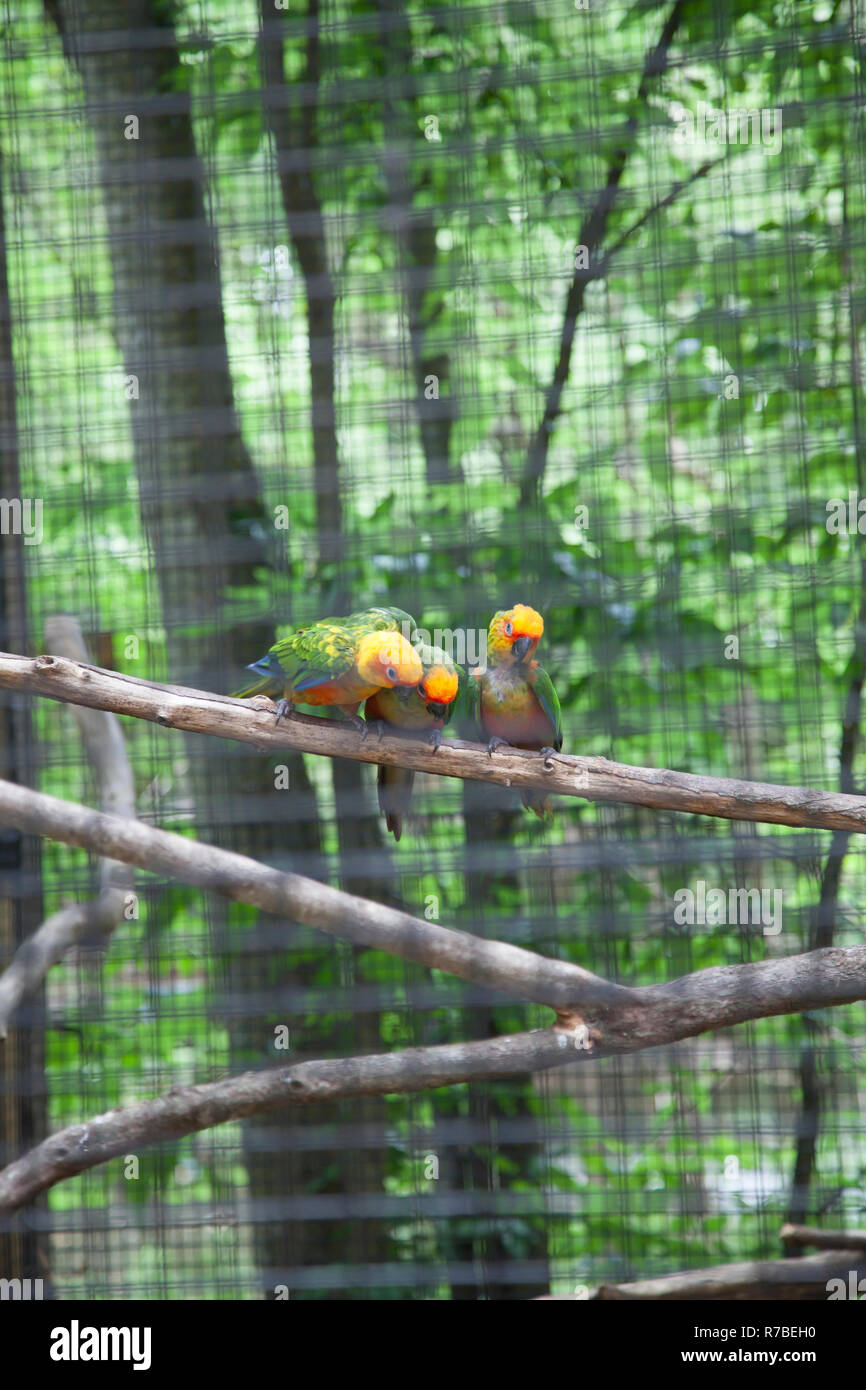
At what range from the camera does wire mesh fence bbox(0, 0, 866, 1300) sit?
2150 mm

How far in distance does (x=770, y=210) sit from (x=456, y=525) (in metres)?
0.92

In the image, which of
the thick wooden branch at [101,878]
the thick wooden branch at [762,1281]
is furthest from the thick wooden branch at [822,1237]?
the thick wooden branch at [101,878]

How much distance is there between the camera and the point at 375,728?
149 cm

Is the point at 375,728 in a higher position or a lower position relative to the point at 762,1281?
higher

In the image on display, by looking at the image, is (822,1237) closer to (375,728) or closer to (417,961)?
(417,961)

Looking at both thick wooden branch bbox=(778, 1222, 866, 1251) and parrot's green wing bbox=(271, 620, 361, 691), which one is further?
thick wooden branch bbox=(778, 1222, 866, 1251)

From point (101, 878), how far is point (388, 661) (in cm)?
Answer: 89

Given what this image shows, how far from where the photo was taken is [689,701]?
222cm

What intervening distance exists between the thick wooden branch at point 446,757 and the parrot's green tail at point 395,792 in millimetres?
217

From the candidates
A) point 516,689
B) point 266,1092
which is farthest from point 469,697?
point 266,1092

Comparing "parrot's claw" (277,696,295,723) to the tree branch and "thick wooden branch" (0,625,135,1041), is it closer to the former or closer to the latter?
the tree branch

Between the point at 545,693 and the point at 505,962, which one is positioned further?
the point at 545,693

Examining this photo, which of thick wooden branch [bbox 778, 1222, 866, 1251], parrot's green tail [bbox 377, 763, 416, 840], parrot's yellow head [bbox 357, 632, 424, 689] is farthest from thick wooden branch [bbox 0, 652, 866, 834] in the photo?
thick wooden branch [bbox 778, 1222, 866, 1251]
